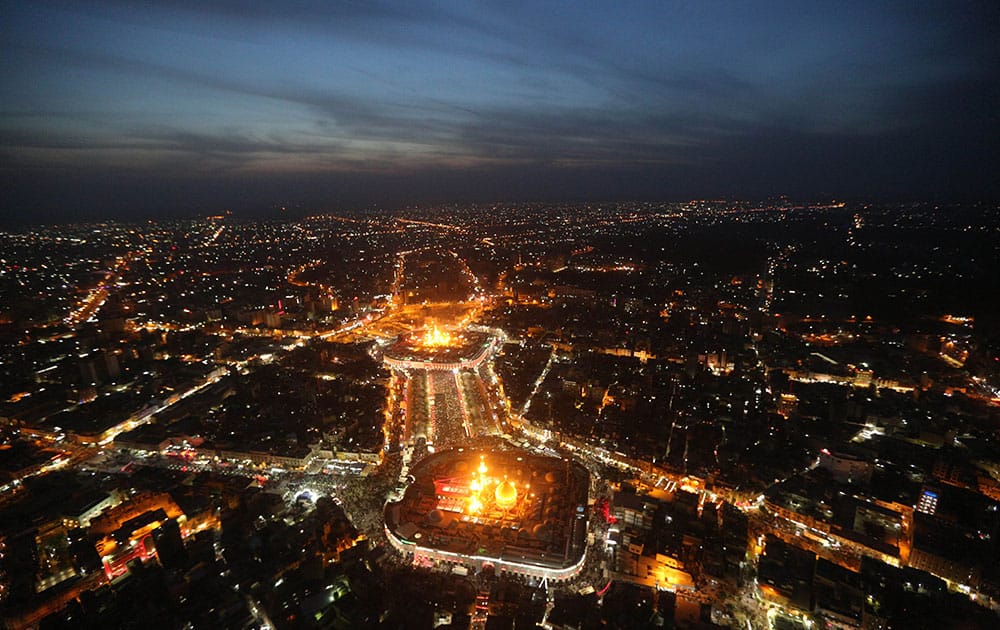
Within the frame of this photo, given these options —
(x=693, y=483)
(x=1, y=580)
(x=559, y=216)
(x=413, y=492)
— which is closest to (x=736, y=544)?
(x=693, y=483)

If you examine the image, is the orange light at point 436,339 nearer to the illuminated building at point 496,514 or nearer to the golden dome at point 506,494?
the illuminated building at point 496,514

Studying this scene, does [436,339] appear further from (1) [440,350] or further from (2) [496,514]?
(2) [496,514]

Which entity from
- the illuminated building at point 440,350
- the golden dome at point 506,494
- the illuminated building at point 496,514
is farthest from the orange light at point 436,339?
the golden dome at point 506,494

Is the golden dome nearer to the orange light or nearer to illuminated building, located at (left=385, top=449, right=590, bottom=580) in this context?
illuminated building, located at (left=385, top=449, right=590, bottom=580)

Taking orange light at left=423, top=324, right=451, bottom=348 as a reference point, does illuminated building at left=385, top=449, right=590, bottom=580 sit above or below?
below

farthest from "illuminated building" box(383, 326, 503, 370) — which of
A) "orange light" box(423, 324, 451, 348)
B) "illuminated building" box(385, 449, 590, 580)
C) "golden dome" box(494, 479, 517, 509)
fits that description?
"golden dome" box(494, 479, 517, 509)

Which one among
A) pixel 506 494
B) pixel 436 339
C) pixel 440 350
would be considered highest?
pixel 436 339

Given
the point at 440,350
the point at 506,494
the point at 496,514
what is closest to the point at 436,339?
the point at 440,350

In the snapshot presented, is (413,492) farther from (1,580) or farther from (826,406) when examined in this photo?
(826,406)
